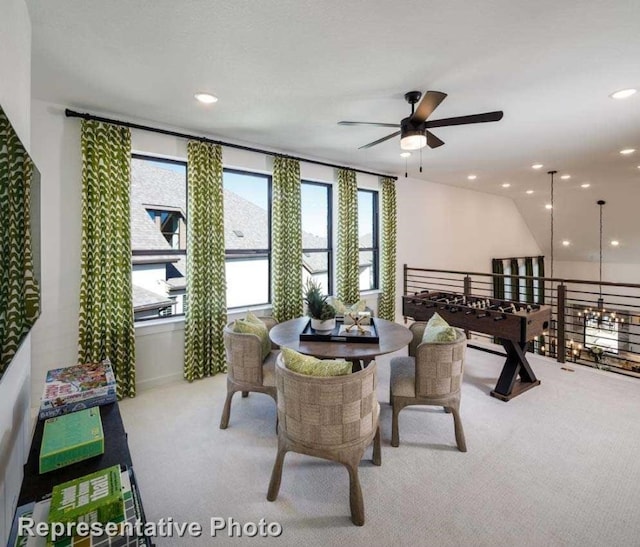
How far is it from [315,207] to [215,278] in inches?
78.6

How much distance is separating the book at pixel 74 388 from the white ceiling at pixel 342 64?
203 centimetres

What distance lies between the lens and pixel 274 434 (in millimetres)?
2568

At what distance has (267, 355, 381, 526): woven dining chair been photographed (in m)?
1.76

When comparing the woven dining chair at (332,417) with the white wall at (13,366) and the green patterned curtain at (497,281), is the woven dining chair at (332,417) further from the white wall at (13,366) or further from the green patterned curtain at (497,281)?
the green patterned curtain at (497,281)

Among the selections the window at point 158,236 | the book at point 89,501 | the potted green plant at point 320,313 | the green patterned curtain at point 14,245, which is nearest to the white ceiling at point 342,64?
the window at point 158,236

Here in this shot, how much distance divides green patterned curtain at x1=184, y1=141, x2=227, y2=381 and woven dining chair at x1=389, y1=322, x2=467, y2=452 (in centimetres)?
220

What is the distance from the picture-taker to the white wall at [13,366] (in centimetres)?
132

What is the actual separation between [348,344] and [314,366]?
75cm

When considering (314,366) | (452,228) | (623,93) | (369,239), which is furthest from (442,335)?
(452,228)

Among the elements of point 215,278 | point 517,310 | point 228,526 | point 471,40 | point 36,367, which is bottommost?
point 228,526

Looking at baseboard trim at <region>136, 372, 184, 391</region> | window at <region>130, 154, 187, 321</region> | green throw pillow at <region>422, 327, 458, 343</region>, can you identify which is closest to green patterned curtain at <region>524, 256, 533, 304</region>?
green throw pillow at <region>422, 327, 458, 343</region>

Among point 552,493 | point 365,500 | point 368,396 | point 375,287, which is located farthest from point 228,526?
point 375,287

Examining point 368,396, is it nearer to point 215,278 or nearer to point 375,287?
point 215,278

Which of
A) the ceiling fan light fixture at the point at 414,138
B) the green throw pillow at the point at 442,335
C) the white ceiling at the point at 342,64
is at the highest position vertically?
the white ceiling at the point at 342,64
